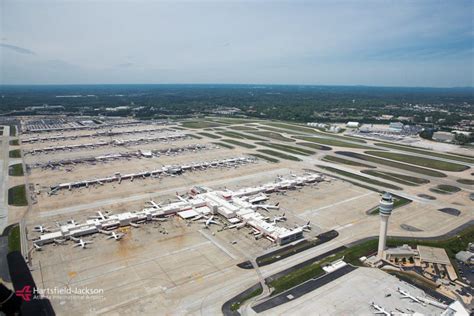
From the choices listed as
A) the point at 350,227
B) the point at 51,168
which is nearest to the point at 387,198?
the point at 350,227

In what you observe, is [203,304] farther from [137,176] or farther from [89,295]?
[137,176]

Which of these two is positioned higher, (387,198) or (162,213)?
(387,198)

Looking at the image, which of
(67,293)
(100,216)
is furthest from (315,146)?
(67,293)

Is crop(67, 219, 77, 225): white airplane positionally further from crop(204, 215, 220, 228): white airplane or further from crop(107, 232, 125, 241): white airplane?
crop(204, 215, 220, 228): white airplane

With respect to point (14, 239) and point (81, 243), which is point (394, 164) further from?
point (14, 239)

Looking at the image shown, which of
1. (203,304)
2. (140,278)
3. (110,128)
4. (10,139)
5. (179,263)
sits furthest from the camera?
(110,128)

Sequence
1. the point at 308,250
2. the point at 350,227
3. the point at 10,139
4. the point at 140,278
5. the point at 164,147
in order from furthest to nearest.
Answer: the point at 10,139, the point at 164,147, the point at 350,227, the point at 308,250, the point at 140,278

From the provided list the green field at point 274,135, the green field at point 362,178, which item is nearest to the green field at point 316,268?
the green field at point 362,178

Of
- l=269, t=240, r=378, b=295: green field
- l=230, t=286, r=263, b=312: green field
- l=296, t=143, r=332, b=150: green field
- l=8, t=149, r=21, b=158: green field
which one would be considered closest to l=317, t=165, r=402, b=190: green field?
l=296, t=143, r=332, b=150: green field
